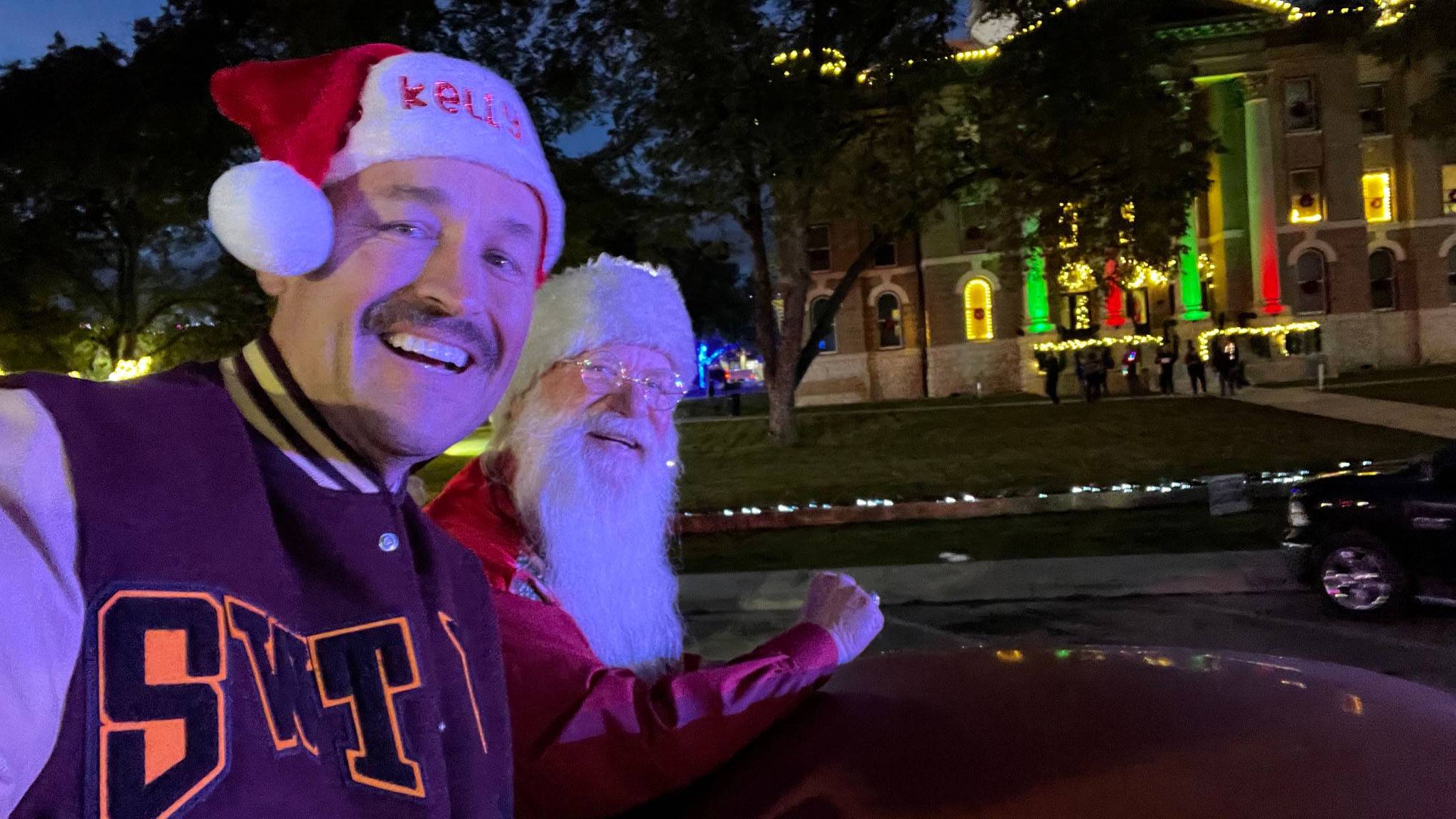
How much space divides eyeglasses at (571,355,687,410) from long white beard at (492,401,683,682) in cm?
13

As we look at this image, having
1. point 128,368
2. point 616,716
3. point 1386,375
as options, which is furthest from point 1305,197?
point 616,716

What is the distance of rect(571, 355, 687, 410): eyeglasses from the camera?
285 cm

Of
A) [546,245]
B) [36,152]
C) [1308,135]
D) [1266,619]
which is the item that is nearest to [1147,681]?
[546,245]

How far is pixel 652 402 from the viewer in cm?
290

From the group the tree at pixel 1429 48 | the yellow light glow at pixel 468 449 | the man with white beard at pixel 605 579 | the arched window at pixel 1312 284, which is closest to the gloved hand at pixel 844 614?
the man with white beard at pixel 605 579

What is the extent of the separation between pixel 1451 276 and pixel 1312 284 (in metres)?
5.60

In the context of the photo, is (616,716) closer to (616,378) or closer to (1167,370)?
(616,378)

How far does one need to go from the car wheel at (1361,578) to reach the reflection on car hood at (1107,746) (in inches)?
269

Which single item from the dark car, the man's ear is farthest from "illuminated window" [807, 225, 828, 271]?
the man's ear

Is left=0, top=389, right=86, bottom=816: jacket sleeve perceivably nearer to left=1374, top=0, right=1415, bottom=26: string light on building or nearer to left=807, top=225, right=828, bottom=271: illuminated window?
left=1374, top=0, right=1415, bottom=26: string light on building

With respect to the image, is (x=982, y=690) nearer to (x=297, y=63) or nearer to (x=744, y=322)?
(x=297, y=63)

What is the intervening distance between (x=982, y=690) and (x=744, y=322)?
63188mm

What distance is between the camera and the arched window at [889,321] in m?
40.6

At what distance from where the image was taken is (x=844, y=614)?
209cm
